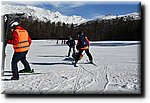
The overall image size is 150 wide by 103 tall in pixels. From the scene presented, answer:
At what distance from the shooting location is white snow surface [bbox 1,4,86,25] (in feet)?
8.93

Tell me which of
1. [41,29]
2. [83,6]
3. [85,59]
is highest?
[83,6]

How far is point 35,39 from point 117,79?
0.69m

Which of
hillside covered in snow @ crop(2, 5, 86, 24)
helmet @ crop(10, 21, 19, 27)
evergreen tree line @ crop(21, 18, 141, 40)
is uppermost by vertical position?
hillside covered in snow @ crop(2, 5, 86, 24)

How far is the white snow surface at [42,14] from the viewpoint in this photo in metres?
2.72

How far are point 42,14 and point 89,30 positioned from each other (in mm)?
382

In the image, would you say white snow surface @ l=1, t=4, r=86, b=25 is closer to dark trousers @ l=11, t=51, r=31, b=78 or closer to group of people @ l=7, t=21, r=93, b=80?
group of people @ l=7, t=21, r=93, b=80

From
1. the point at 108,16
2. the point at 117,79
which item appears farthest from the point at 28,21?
the point at 117,79

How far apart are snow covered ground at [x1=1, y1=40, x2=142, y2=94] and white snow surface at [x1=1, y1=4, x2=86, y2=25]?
180 millimetres

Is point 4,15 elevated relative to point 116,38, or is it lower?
elevated

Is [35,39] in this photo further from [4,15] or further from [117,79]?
[117,79]

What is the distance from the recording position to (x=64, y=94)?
106 inches

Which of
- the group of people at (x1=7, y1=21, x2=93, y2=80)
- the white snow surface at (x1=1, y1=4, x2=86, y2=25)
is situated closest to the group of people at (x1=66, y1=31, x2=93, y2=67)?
the group of people at (x1=7, y1=21, x2=93, y2=80)

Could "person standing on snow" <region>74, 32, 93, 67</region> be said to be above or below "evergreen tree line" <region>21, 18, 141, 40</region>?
below

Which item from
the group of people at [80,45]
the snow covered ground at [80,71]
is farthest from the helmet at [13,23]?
the group of people at [80,45]
